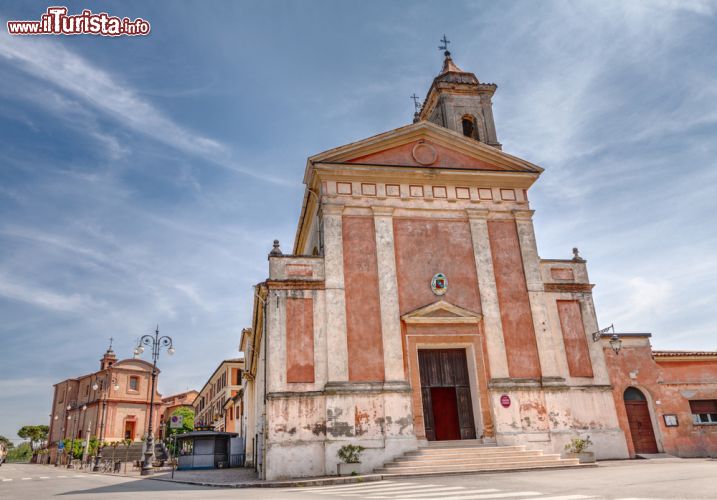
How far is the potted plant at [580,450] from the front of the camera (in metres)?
16.3

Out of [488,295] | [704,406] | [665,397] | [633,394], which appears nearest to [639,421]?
[633,394]

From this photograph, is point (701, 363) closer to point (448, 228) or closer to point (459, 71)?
point (448, 228)

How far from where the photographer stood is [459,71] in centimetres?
2533

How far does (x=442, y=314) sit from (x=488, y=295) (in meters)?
2.03

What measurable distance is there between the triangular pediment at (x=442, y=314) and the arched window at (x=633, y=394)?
6885mm

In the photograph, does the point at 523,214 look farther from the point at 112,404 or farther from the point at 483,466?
the point at 112,404

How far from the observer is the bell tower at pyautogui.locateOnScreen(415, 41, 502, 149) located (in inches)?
936

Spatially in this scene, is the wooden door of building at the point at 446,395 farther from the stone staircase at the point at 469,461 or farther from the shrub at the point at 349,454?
the shrub at the point at 349,454

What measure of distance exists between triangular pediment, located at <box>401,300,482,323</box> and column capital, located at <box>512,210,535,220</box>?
15.0 feet

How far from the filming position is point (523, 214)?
2058cm

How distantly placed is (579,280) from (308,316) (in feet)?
35.1

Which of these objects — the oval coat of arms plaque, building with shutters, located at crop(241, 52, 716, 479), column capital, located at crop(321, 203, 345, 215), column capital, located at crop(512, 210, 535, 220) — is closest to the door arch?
building with shutters, located at crop(241, 52, 716, 479)

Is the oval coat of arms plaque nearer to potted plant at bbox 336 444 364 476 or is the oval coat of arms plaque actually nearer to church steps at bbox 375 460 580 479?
potted plant at bbox 336 444 364 476

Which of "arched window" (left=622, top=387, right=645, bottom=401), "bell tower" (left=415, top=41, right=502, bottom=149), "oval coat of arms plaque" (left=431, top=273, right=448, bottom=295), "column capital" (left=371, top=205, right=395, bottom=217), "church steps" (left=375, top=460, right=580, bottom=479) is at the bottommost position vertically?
"church steps" (left=375, top=460, right=580, bottom=479)
